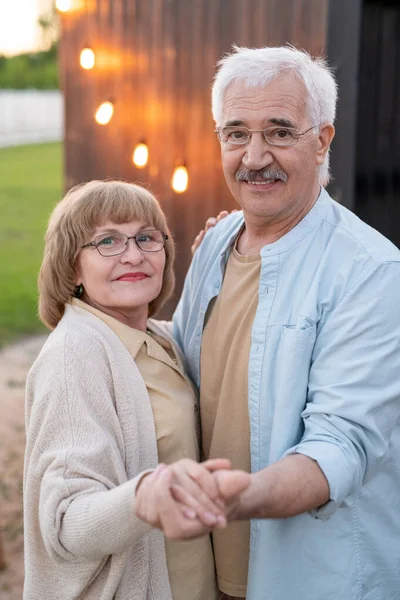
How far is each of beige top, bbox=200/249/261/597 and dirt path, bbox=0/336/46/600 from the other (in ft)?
7.03

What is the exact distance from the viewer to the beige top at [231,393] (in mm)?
2238

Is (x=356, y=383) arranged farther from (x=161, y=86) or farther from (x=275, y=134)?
(x=161, y=86)

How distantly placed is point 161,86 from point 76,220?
352cm

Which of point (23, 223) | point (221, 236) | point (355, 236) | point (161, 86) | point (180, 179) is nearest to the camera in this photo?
point (355, 236)

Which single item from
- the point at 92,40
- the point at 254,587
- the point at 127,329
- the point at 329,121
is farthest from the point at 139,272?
the point at 92,40

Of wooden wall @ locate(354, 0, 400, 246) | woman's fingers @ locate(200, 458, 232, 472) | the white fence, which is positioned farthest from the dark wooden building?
the white fence

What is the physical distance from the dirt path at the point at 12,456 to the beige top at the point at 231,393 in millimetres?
2142

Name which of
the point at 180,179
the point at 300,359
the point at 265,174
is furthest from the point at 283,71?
the point at 180,179

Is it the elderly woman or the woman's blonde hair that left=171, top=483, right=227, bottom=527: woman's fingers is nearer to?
the elderly woman

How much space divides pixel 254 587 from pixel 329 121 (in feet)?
4.33

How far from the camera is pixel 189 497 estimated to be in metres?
1.56

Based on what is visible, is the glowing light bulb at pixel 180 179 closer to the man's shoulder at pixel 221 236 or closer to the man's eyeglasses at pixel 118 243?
the man's shoulder at pixel 221 236

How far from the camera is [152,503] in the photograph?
5.17 feet

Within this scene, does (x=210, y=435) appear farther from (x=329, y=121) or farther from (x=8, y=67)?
(x=8, y=67)
